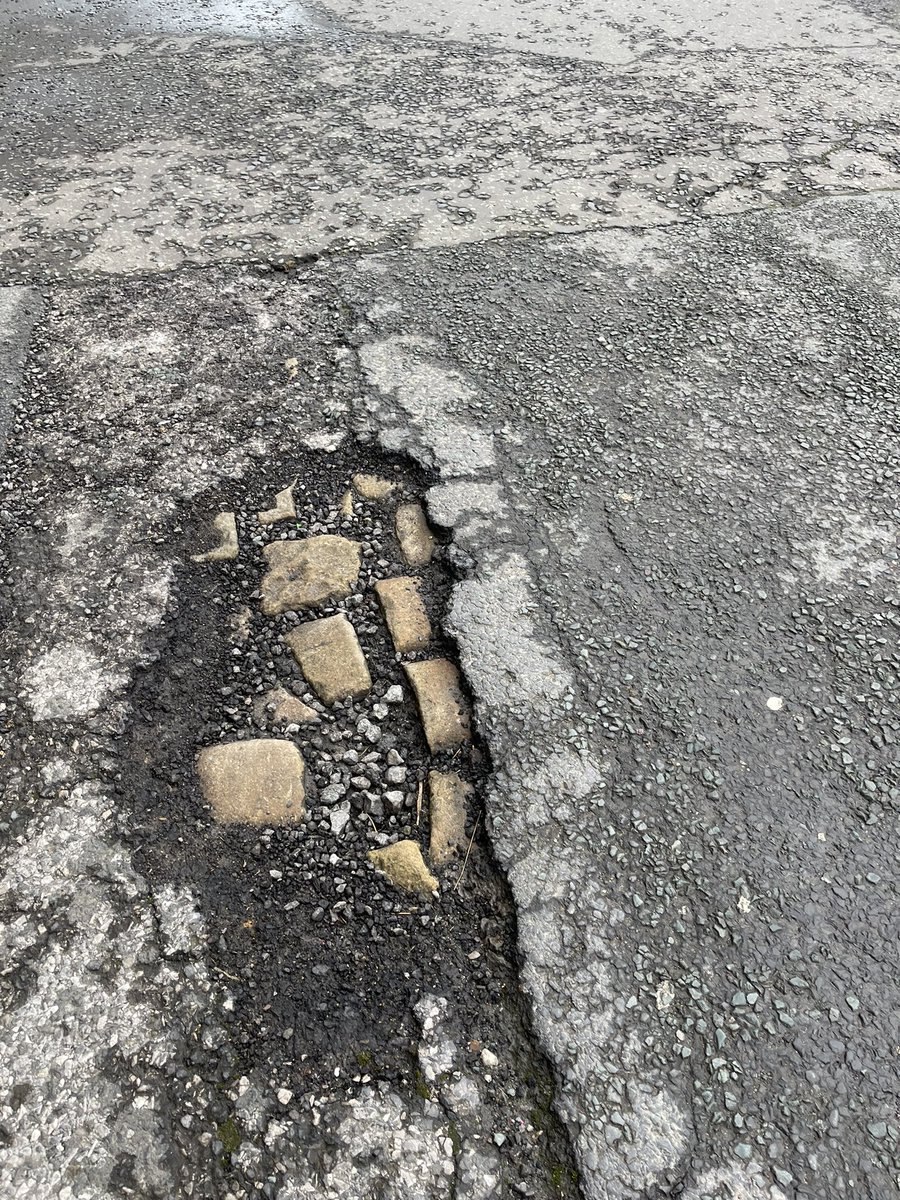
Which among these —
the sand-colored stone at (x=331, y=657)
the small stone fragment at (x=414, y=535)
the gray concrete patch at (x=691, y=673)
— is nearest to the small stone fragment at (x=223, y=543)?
the sand-colored stone at (x=331, y=657)

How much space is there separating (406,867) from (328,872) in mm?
166

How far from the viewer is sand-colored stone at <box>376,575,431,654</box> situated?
223 cm

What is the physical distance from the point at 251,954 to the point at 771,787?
116 cm

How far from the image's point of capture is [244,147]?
14.0ft

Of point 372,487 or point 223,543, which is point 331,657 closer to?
point 223,543

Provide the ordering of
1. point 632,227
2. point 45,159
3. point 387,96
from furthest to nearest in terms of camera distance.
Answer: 1. point 387,96
2. point 45,159
3. point 632,227

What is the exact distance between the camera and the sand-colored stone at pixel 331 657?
84.4 inches

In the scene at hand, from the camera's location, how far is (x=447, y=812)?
6.23 feet

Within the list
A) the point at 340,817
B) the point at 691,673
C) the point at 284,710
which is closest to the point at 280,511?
the point at 284,710

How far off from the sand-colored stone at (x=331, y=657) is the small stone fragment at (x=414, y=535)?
291mm

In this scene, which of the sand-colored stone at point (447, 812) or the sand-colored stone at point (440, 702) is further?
the sand-colored stone at point (440, 702)

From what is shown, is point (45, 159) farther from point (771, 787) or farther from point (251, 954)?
point (771, 787)

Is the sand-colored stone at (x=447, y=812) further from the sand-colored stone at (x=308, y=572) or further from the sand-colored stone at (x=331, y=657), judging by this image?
the sand-colored stone at (x=308, y=572)

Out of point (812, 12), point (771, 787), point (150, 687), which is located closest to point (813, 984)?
point (771, 787)
